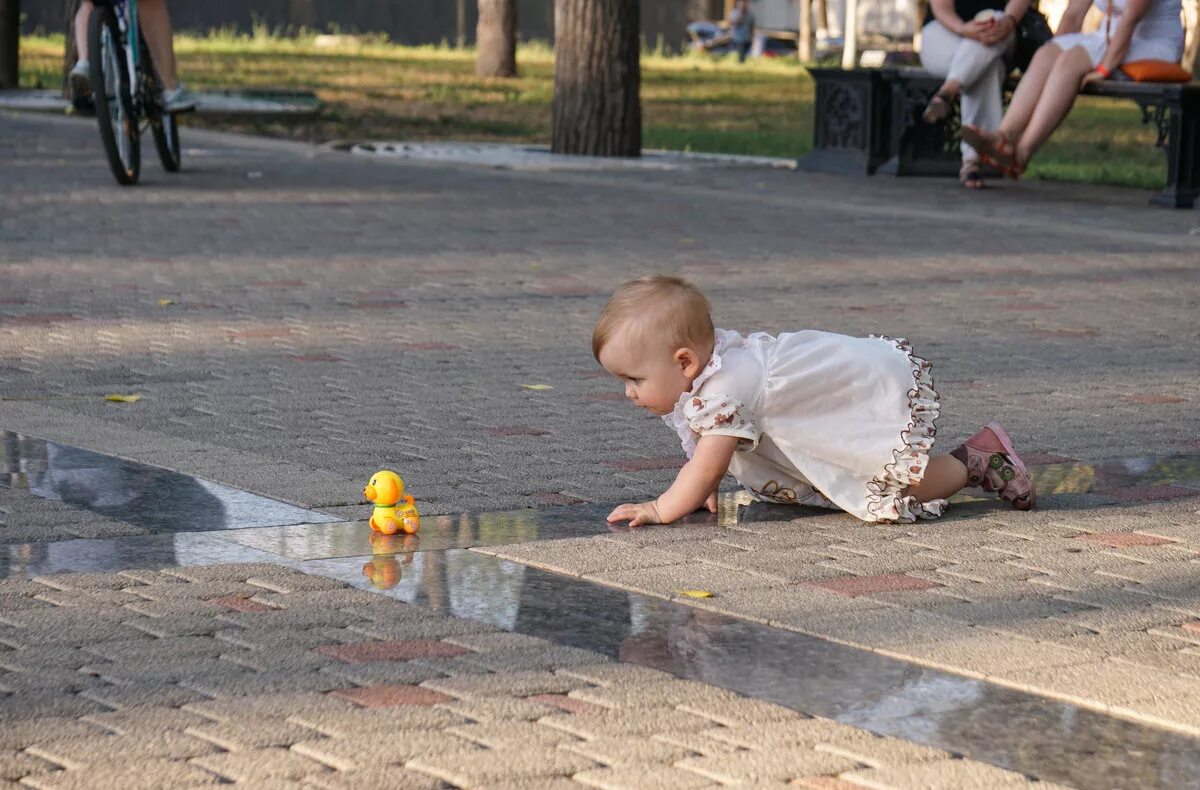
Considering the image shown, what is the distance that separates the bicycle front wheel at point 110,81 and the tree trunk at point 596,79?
4042 mm

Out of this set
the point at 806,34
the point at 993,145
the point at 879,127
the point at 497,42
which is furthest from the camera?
the point at 806,34

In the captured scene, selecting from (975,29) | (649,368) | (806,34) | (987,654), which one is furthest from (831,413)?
(806,34)

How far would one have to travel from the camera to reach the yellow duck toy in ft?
13.6

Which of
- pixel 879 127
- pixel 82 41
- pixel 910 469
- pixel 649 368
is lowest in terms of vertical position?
pixel 910 469

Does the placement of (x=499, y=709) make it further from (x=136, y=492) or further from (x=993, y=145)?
(x=993, y=145)

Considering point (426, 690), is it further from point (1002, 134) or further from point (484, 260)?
point (1002, 134)

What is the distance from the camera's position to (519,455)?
5016mm

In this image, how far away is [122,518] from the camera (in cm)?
426

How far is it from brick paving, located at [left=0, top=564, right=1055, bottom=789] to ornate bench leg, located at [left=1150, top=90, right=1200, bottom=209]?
9261mm

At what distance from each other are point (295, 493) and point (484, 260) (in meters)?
4.94

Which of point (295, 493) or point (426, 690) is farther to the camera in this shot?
point (295, 493)

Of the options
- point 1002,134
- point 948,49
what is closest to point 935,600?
point 1002,134

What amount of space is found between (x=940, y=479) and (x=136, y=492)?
1887mm

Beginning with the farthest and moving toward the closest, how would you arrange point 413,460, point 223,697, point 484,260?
point 484,260 → point 413,460 → point 223,697
